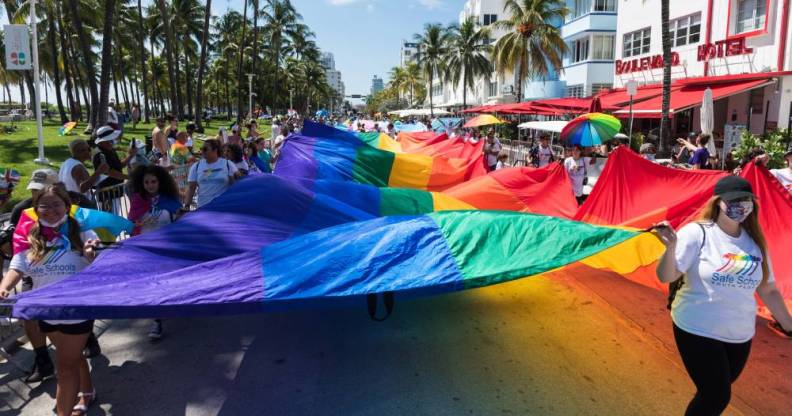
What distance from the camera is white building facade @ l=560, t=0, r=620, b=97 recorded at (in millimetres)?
31938

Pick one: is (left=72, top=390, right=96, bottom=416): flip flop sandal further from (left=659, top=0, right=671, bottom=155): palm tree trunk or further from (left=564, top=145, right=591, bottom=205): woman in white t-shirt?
(left=659, top=0, right=671, bottom=155): palm tree trunk

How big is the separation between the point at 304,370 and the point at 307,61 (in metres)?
93.3

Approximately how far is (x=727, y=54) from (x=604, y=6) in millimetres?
13662

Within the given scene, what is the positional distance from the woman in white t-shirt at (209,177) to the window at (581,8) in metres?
31.5

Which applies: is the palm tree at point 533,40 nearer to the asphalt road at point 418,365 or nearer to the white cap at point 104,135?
the white cap at point 104,135

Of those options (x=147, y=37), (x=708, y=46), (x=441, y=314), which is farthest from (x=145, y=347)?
(x=147, y=37)

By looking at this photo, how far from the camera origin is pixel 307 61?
9256cm

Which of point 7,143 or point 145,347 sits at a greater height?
point 7,143

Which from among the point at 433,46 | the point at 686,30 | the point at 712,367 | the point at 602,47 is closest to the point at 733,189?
the point at 712,367

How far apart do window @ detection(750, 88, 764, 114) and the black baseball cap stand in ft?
65.4

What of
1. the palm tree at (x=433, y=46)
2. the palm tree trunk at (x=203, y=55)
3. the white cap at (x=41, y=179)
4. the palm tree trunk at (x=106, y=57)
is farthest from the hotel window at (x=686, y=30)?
the palm tree at (x=433, y=46)

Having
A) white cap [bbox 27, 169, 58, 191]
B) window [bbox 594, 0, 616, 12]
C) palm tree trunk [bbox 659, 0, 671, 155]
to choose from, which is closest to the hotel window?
palm tree trunk [bbox 659, 0, 671, 155]

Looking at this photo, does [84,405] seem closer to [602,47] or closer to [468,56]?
[602,47]

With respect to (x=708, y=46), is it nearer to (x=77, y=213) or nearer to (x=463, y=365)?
(x=463, y=365)
